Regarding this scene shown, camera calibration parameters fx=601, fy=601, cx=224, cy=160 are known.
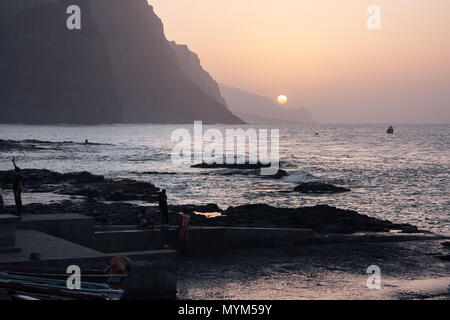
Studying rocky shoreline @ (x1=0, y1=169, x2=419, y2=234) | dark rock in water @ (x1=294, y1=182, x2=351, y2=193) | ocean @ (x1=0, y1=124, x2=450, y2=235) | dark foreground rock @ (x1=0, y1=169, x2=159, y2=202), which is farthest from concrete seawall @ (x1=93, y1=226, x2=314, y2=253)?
dark rock in water @ (x1=294, y1=182, x2=351, y2=193)

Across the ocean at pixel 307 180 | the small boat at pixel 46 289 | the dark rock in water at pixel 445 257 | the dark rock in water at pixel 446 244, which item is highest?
the small boat at pixel 46 289

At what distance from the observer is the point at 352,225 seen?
84.8 ft

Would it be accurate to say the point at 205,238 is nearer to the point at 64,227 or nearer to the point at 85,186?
the point at 64,227

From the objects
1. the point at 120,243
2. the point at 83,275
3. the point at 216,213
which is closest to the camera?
the point at 83,275

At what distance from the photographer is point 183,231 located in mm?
18641

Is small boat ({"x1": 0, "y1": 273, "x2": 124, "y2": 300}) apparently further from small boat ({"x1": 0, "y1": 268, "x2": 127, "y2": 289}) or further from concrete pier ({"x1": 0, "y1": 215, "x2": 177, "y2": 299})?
concrete pier ({"x1": 0, "y1": 215, "x2": 177, "y2": 299})

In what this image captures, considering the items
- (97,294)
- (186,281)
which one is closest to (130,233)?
(186,281)

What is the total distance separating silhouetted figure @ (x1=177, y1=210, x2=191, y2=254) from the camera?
18500mm

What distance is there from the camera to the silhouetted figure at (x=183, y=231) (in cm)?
1850

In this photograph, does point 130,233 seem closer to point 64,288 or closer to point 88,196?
point 64,288

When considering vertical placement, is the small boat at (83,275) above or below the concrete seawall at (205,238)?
above

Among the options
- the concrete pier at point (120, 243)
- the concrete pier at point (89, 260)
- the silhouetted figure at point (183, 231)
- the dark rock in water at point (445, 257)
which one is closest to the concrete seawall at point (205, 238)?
the concrete pier at point (120, 243)

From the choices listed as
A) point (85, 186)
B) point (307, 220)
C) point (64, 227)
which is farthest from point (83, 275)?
point (85, 186)

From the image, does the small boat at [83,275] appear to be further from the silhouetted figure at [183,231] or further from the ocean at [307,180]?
the ocean at [307,180]
